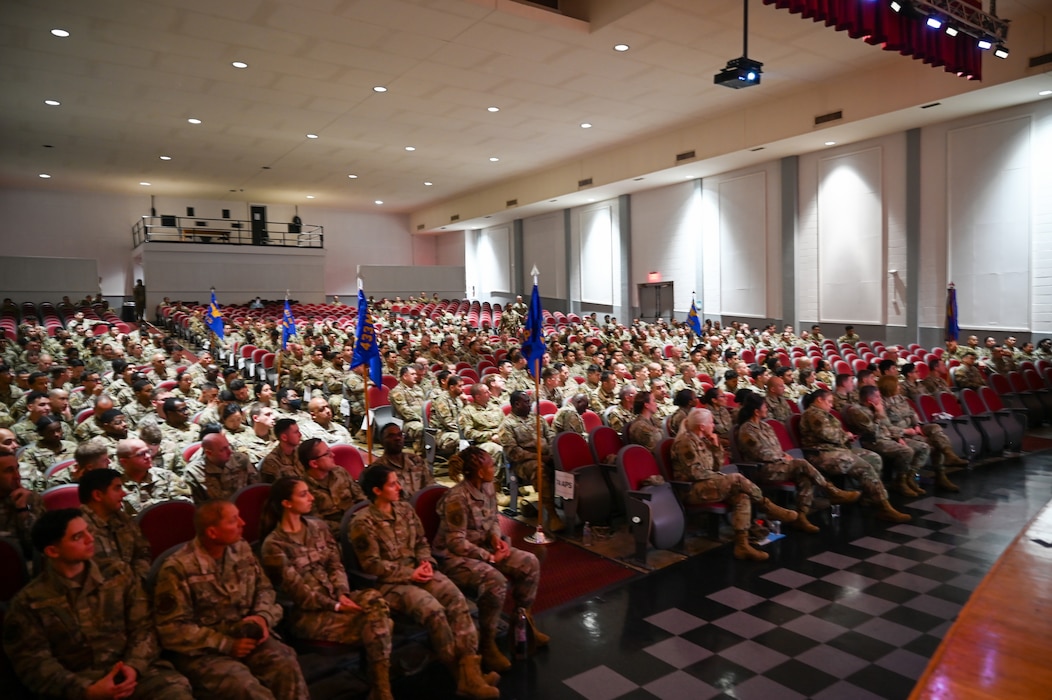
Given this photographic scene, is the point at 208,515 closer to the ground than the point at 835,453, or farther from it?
farther from it

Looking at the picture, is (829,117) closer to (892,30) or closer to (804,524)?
(892,30)

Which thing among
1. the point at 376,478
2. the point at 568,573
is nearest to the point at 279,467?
the point at 376,478

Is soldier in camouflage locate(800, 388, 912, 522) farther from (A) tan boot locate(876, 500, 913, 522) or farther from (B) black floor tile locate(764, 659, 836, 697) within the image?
(B) black floor tile locate(764, 659, 836, 697)

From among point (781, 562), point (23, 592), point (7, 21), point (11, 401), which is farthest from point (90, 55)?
point (781, 562)

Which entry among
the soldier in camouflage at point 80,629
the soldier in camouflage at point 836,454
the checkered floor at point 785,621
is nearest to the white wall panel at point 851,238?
the soldier in camouflage at point 836,454

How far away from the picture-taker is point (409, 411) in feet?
23.8

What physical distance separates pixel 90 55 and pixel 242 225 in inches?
634

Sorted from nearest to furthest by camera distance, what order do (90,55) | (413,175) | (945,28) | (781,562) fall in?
(781,562) < (945,28) < (90,55) < (413,175)

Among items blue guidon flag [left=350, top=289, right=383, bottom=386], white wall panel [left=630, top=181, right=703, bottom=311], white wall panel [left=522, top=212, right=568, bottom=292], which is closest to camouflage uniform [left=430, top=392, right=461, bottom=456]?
blue guidon flag [left=350, top=289, right=383, bottom=386]

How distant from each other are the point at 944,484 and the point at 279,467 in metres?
6.19

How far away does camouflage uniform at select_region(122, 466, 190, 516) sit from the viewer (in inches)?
169

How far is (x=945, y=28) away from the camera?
762 centimetres

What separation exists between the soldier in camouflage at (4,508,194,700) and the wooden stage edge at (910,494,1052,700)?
96.7 inches

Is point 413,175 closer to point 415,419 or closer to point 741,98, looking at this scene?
point 741,98
